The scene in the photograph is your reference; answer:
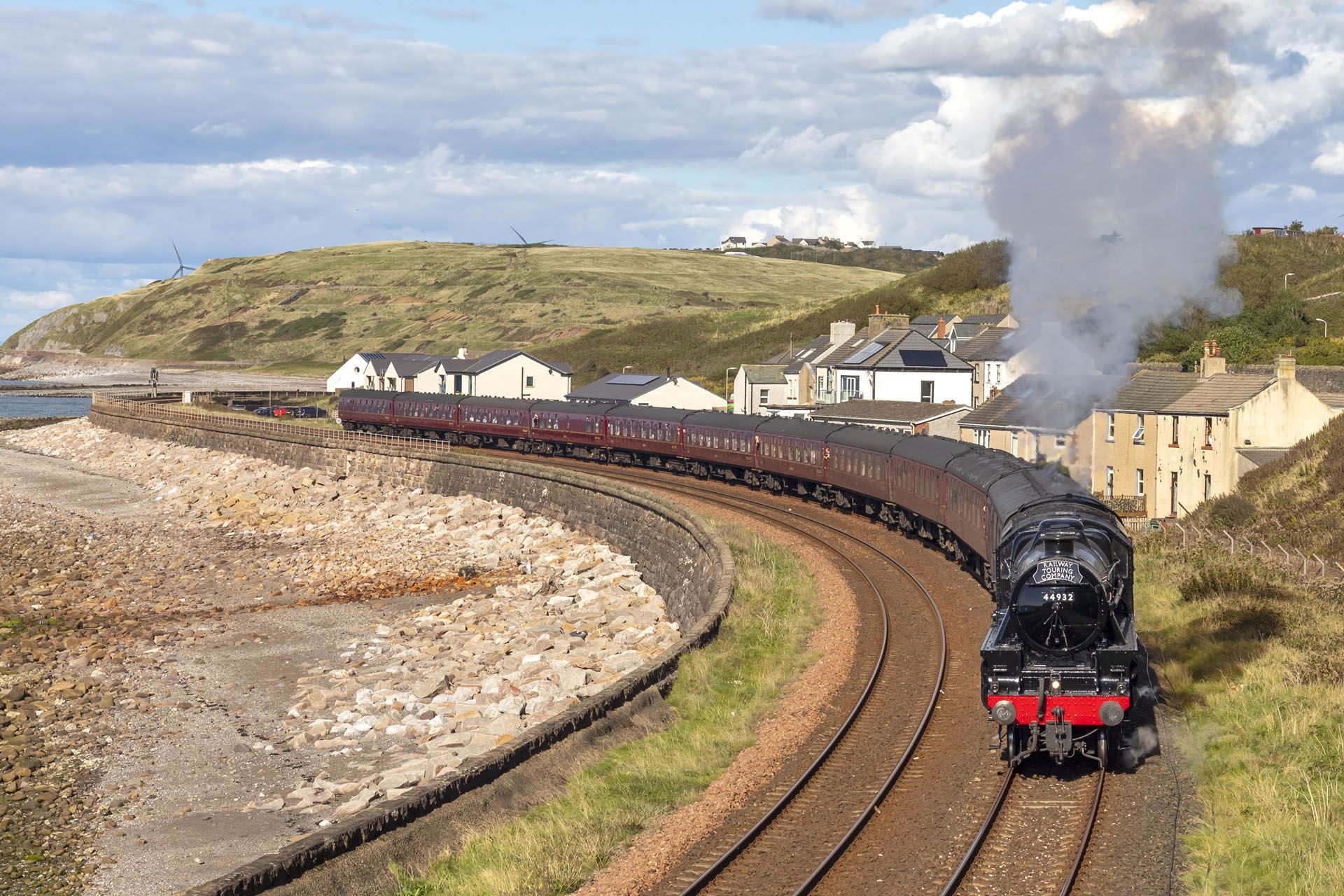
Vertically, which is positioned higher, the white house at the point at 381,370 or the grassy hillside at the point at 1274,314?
the grassy hillside at the point at 1274,314

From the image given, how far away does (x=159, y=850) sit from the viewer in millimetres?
24125

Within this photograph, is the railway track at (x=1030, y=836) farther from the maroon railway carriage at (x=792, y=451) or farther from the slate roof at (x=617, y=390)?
the slate roof at (x=617, y=390)

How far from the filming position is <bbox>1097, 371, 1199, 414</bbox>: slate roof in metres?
54.2

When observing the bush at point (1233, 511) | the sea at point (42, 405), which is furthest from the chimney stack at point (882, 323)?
the sea at point (42, 405)

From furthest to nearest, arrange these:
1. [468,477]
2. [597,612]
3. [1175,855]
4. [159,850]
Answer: [468,477], [597,612], [159,850], [1175,855]

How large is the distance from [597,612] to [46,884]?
22582 millimetres

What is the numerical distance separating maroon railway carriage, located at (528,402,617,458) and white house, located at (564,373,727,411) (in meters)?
6.23

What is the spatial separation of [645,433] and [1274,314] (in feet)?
150

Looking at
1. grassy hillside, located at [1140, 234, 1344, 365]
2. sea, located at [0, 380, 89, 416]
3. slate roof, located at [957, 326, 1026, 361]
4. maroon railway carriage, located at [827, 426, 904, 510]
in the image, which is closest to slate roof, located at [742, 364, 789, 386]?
slate roof, located at [957, 326, 1026, 361]

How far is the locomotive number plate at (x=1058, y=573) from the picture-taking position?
18938 mm

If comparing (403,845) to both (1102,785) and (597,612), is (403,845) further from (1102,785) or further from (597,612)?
(597,612)

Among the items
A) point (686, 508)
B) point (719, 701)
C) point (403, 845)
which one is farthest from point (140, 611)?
point (403, 845)

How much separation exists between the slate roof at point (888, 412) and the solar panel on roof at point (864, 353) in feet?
13.6

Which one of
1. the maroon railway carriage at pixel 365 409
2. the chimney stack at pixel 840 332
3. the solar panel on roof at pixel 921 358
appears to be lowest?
the maroon railway carriage at pixel 365 409
